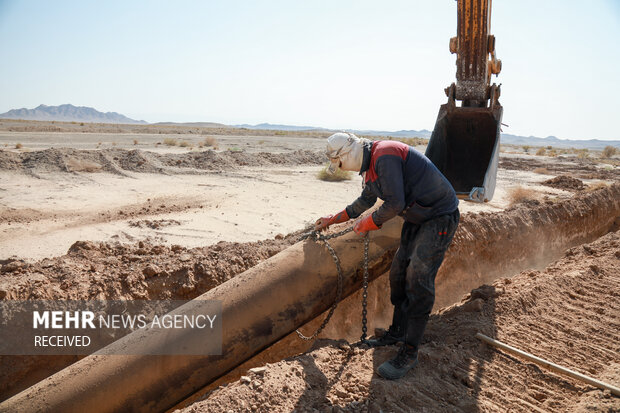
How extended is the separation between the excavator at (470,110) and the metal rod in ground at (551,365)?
8.61ft

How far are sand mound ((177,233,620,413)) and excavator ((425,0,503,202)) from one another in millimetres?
1926

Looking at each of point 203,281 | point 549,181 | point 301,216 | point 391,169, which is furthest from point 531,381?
point 549,181

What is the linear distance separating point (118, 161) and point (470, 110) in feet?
39.9

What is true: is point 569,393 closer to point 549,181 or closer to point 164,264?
point 164,264

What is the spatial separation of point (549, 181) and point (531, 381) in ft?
46.9

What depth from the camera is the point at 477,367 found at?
3514mm

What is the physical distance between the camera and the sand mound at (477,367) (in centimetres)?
300

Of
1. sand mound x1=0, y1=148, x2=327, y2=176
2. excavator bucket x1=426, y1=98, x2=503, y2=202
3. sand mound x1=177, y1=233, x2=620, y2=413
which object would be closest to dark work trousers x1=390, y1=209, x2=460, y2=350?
sand mound x1=177, y1=233, x2=620, y2=413

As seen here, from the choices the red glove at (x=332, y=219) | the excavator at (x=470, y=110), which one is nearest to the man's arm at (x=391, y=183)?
the red glove at (x=332, y=219)

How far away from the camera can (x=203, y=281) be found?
4.95 m

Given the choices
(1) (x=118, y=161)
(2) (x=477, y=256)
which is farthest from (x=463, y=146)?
(1) (x=118, y=161)

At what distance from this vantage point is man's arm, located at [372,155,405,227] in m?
3.20

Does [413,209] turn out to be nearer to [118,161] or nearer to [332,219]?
[332,219]

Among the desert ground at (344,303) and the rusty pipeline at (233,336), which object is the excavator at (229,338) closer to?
the rusty pipeline at (233,336)
